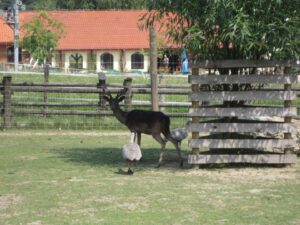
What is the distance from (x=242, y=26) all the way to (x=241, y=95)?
141cm

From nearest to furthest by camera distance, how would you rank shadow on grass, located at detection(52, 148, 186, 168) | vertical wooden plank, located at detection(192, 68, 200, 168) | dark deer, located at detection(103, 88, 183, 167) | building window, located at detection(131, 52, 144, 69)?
1. vertical wooden plank, located at detection(192, 68, 200, 168)
2. dark deer, located at detection(103, 88, 183, 167)
3. shadow on grass, located at detection(52, 148, 186, 168)
4. building window, located at detection(131, 52, 144, 69)

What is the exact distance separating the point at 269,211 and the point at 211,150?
13.2 ft

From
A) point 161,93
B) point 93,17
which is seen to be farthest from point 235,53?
point 93,17

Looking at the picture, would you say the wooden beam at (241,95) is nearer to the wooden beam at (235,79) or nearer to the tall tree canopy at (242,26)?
the wooden beam at (235,79)

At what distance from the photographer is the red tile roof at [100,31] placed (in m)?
50.7

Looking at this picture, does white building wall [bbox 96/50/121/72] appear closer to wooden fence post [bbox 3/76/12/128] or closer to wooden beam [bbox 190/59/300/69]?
wooden fence post [bbox 3/76/12/128]

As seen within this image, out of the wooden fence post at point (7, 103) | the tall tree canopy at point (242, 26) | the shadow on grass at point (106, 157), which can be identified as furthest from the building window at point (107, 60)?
the tall tree canopy at point (242, 26)

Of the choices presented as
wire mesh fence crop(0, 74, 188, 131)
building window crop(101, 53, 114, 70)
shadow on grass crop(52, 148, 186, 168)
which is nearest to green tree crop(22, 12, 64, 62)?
building window crop(101, 53, 114, 70)

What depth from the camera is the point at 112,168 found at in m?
10.9

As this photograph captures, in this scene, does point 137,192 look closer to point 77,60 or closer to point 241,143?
point 241,143

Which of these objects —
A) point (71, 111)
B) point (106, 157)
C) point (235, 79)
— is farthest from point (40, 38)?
point (235, 79)

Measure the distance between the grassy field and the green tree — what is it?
29.4 metres

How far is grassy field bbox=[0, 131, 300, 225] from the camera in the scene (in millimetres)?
7215

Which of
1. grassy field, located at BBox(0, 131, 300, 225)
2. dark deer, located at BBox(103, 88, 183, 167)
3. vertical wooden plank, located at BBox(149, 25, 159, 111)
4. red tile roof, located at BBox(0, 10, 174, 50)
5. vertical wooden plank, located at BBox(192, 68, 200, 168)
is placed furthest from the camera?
red tile roof, located at BBox(0, 10, 174, 50)
